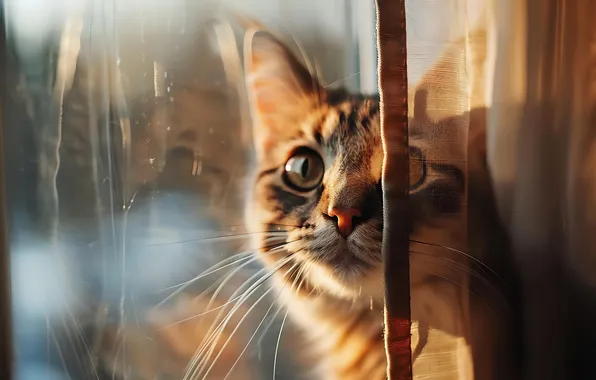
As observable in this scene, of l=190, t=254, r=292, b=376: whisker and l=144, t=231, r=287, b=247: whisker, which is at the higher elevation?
l=144, t=231, r=287, b=247: whisker

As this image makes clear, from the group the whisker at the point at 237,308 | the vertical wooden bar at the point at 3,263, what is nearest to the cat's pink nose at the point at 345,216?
the whisker at the point at 237,308

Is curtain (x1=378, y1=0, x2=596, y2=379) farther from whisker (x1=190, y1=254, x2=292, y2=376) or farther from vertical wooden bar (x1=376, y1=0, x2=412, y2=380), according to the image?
whisker (x1=190, y1=254, x2=292, y2=376)

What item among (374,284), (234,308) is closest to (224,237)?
(234,308)

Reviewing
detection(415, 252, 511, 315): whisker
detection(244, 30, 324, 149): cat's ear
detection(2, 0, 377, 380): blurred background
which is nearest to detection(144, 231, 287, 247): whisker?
detection(2, 0, 377, 380): blurred background

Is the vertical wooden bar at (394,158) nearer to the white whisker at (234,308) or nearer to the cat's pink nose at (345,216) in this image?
the cat's pink nose at (345,216)

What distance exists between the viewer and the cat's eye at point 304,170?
0.75m

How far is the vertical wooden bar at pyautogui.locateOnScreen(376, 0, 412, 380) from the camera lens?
0.72 metres

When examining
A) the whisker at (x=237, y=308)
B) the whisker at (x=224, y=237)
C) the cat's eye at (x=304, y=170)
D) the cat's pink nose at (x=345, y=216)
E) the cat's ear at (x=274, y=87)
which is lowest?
the whisker at (x=237, y=308)

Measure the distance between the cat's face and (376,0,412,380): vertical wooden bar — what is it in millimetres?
15

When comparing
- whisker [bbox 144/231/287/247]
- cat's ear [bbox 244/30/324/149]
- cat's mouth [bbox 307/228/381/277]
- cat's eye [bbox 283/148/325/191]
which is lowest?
cat's mouth [bbox 307/228/381/277]

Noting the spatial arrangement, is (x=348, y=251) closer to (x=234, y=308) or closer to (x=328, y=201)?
(x=328, y=201)

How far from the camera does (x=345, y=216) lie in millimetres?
726

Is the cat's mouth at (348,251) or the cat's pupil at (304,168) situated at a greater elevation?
the cat's pupil at (304,168)

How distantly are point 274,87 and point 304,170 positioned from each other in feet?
0.41
